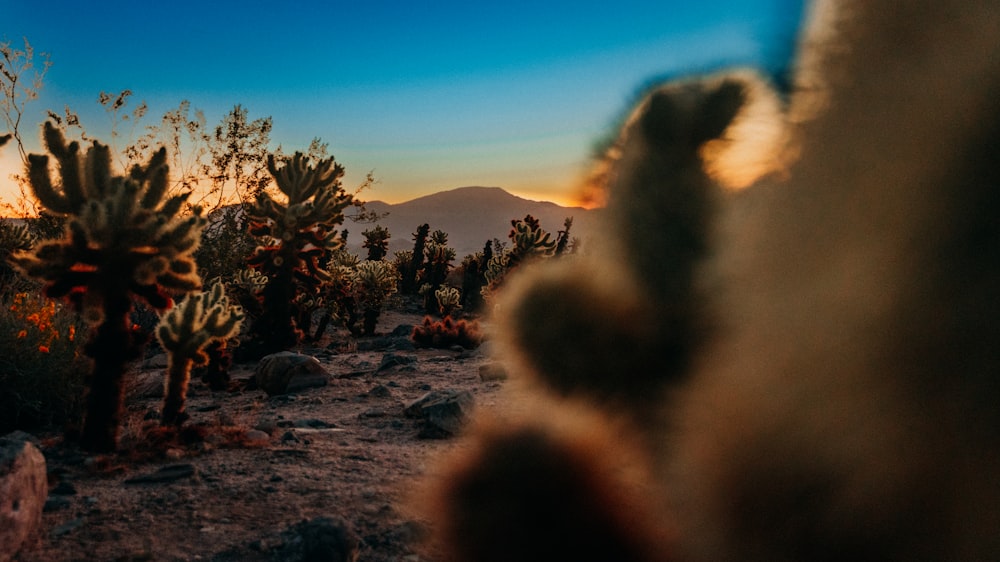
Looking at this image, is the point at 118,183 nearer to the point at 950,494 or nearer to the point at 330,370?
the point at 330,370

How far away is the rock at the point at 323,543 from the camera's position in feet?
8.49

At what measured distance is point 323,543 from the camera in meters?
2.62

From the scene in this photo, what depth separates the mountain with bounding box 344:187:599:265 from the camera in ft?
441

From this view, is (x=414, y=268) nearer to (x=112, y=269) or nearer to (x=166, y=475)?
(x=112, y=269)

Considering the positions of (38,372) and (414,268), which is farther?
(414,268)

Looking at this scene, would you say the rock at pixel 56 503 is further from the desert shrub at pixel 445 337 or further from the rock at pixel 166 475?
the desert shrub at pixel 445 337

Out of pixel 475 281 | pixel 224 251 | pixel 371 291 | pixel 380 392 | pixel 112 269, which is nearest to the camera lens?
pixel 112 269

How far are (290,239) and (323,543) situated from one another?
655cm

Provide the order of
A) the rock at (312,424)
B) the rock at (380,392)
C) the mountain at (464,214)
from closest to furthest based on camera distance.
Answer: the rock at (312,424), the rock at (380,392), the mountain at (464,214)

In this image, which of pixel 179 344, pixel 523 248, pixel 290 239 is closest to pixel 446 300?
pixel 523 248

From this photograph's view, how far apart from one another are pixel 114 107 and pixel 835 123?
50.7 feet

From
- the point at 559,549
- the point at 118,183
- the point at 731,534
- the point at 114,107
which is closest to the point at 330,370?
the point at 118,183

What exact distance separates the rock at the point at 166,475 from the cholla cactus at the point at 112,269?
69 cm

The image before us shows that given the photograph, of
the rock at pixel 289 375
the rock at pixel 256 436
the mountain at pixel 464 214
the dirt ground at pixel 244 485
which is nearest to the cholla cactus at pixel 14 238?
the rock at pixel 289 375
